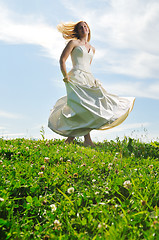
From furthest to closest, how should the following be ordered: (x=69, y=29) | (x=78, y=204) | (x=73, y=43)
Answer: (x=69, y=29)
(x=73, y=43)
(x=78, y=204)

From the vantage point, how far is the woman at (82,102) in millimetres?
7766

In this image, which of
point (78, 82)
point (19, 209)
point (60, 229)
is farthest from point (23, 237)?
point (78, 82)

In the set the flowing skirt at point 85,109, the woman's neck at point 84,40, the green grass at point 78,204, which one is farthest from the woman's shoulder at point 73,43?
the green grass at point 78,204

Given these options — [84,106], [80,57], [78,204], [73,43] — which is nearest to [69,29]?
[73,43]

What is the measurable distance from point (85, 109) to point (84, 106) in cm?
9

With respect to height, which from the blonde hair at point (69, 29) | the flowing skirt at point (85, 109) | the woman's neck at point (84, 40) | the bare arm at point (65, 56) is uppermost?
the blonde hair at point (69, 29)

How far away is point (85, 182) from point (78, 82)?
15.7 ft

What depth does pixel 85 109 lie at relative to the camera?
25.1ft

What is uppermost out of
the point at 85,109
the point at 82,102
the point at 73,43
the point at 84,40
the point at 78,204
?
the point at 84,40

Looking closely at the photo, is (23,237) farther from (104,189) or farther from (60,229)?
(104,189)

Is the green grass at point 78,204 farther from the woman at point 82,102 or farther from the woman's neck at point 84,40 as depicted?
the woman's neck at point 84,40

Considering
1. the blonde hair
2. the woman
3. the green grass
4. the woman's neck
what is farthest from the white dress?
the green grass

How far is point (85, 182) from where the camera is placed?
3.76m

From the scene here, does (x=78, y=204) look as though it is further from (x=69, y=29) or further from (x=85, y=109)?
(x=69, y=29)
